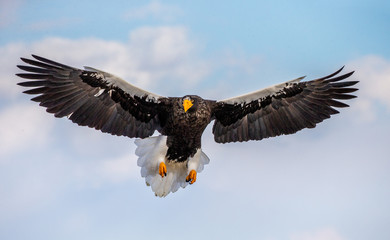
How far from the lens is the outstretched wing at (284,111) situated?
1216cm

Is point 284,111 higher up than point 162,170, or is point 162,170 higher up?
point 284,111

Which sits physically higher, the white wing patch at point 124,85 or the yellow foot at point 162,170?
the white wing patch at point 124,85

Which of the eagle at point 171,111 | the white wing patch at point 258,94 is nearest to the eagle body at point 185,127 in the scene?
the eagle at point 171,111

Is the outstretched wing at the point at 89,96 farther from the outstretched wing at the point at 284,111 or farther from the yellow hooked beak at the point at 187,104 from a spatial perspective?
the outstretched wing at the point at 284,111

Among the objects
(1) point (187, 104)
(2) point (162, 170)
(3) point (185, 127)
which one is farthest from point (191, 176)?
(1) point (187, 104)

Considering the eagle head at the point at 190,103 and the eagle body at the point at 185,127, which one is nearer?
the eagle head at the point at 190,103

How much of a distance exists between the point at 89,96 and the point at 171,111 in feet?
4.43

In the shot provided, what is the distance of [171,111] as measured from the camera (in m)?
11.6

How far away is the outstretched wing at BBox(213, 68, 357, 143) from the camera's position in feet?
39.9

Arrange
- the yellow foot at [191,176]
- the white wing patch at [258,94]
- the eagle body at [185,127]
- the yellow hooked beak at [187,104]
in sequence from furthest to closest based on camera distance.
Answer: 1. the white wing patch at [258,94]
2. the yellow foot at [191,176]
3. the eagle body at [185,127]
4. the yellow hooked beak at [187,104]

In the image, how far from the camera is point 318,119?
1226 centimetres

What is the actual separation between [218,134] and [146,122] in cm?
135

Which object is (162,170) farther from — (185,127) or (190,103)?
(190,103)

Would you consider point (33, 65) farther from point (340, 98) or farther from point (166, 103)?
point (340, 98)
